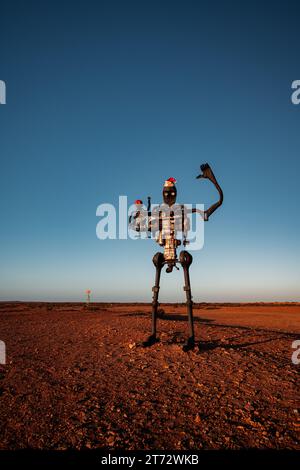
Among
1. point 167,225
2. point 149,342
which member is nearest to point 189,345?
point 149,342

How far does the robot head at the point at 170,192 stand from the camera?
851 centimetres

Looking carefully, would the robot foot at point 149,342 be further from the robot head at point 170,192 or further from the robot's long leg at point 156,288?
the robot head at point 170,192

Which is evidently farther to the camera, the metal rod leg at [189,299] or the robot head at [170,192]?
the robot head at [170,192]

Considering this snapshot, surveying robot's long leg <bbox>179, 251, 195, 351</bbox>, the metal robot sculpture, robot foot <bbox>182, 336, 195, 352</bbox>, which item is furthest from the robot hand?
robot foot <bbox>182, 336, 195, 352</bbox>

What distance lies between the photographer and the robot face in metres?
8.51

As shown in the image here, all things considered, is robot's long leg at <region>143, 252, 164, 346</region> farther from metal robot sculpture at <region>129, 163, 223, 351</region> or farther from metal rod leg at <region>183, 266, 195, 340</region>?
metal rod leg at <region>183, 266, 195, 340</region>

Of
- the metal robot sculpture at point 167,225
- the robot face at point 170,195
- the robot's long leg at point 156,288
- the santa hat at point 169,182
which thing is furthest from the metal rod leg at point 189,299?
the santa hat at point 169,182

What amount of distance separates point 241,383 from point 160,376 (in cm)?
141

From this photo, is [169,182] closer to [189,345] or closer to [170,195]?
[170,195]

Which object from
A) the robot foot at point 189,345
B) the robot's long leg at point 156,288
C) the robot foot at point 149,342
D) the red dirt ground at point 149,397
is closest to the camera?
the red dirt ground at point 149,397

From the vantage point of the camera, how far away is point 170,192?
8500 millimetres

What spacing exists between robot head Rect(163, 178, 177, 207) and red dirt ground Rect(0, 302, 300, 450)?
12.6ft

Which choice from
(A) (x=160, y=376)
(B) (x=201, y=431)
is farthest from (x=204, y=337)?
(B) (x=201, y=431)

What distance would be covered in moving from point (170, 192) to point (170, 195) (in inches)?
3.3
